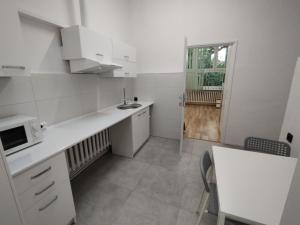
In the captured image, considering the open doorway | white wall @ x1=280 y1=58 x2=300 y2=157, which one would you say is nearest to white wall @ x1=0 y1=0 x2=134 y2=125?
white wall @ x1=280 y1=58 x2=300 y2=157

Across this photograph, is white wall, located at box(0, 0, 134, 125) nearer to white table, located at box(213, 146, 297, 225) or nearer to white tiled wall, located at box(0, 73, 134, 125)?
white tiled wall, located at box(0, 73, 134, 125)

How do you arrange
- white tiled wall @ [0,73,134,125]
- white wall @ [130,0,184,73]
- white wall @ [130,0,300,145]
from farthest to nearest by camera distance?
white wall @ [130,0,184,73]
white wall @ [130,0,300,145]
white tiled wall @ [0,73,134,125]

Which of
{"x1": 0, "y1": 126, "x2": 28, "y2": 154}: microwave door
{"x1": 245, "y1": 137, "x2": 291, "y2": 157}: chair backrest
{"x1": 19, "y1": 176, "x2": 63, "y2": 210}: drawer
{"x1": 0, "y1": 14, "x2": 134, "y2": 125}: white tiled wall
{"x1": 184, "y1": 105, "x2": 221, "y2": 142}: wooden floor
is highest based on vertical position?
{"x1": 0, "y1": 14, "x2": 134, "y2": 125}: white tiled wall

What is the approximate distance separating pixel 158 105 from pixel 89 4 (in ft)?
6.92

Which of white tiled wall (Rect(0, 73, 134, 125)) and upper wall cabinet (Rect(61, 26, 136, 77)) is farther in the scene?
upper wall cabinet (Rect(61, 26, 136, 77))

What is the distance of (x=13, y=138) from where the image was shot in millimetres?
1206

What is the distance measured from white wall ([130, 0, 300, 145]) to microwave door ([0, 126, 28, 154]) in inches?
99.6

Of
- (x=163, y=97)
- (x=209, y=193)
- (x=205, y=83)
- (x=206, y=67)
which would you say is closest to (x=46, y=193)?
(x=209, y=193)

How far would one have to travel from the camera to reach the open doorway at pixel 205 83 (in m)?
5.18

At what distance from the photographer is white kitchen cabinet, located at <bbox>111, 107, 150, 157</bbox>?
247cm

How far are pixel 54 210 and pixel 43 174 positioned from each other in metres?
0.38

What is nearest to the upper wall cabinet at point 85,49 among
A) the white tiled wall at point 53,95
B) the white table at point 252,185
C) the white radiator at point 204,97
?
the white tiled wall at point 53,95

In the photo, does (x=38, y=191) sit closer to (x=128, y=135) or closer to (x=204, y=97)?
(x=128, y=135)

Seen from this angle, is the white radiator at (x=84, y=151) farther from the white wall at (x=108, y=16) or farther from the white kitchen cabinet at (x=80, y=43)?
the white wall at (x=108, y=16)
